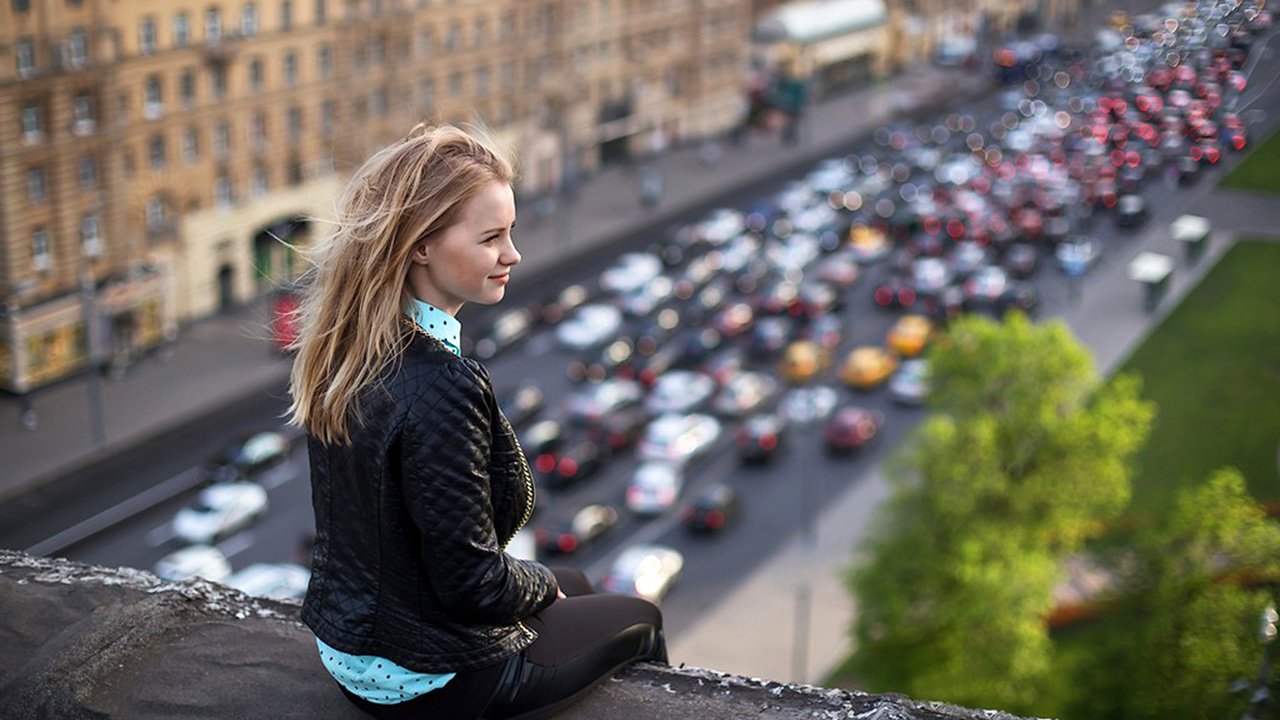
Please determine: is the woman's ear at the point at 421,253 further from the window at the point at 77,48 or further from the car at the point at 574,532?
the window at the point at 77,48

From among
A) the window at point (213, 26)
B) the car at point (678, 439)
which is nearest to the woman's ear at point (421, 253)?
the car at point (678, 439)

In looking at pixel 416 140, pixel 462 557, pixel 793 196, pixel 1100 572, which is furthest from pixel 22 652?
pixel 793 196

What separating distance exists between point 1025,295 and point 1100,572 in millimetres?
20629

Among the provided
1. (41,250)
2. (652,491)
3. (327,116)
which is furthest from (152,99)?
(652,491)

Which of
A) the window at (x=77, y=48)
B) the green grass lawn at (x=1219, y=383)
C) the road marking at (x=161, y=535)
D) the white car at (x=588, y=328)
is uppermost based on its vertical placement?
the window at (x=77, y=48)

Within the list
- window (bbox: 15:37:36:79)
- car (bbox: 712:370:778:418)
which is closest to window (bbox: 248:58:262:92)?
window (bbox: 15:37:36:79)

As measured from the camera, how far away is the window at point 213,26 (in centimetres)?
4006

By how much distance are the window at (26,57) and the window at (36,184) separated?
2283 mm

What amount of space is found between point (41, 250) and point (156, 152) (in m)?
7.34

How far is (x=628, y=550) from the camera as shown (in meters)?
32.9

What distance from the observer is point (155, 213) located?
1540 inches

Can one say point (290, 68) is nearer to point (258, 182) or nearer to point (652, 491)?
point (258, 182)

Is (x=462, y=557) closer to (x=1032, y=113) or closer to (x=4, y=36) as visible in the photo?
(x=4, y=36)

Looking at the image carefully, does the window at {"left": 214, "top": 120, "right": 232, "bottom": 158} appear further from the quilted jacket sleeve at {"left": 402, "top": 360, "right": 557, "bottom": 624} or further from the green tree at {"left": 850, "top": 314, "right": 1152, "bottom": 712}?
the quilted jacket sleeve at {"left": 402, "top": 360, "right": 557, "bottom": 624}
